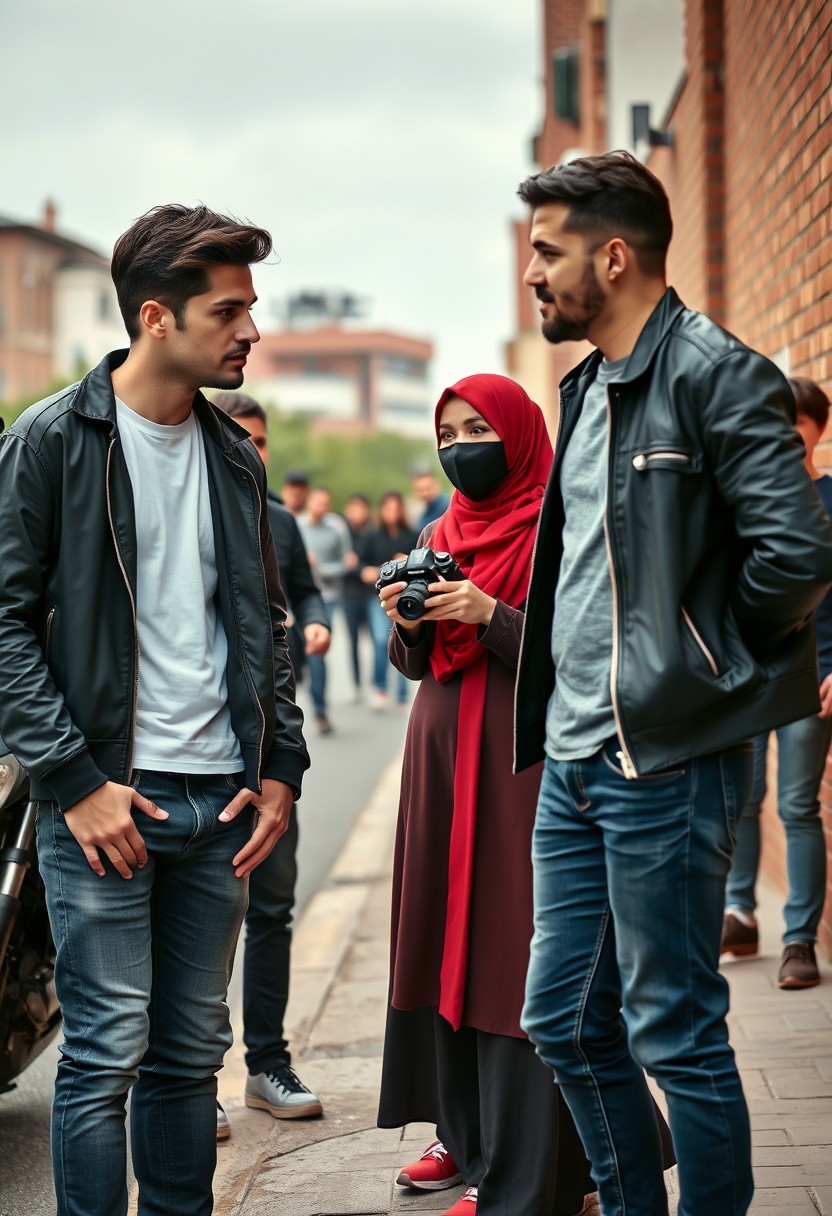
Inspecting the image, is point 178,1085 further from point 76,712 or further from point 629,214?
point 629,214

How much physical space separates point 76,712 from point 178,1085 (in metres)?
0.84

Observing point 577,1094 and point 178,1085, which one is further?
point 178,1085

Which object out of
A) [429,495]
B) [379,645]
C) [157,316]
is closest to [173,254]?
[157,316]

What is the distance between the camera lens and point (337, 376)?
14775cm

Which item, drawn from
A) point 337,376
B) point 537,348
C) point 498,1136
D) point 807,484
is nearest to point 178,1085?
point 498,1136

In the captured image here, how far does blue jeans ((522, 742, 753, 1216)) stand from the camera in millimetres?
2625

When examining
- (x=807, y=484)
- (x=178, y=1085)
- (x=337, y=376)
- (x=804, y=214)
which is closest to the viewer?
(x=807, y=484)

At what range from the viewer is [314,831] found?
9742 millimetres

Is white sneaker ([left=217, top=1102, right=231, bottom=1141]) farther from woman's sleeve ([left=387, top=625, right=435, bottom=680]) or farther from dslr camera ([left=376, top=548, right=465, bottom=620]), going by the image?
dslr camera ([left=376, top=548, right=465, bottom=620])

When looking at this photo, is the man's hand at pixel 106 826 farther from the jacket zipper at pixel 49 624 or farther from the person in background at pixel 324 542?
the person in background at pixel 324 542

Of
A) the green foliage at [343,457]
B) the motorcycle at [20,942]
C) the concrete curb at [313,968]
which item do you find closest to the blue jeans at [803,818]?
the concrete curb at [313,968]

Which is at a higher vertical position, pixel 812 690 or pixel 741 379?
pixel 741 379

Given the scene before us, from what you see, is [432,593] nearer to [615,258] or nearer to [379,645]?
[615,258]

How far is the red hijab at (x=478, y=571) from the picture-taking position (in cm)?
354
